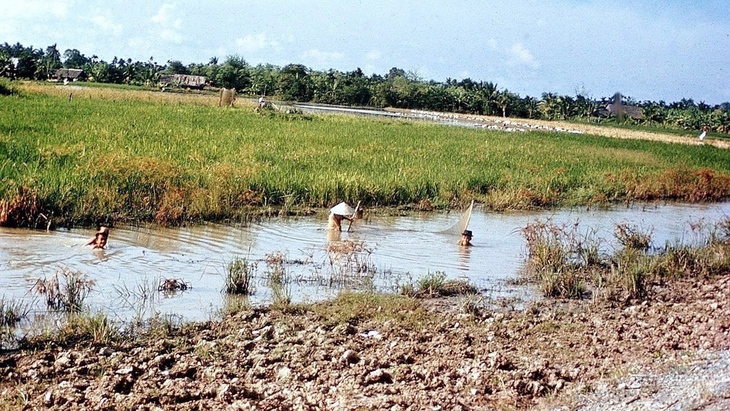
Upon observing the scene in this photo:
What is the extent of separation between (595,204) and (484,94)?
54.3 meters

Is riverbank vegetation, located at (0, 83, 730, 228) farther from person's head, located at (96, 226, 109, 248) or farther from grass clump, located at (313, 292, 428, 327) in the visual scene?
grass clump, located at (313, 292, 428, 327)

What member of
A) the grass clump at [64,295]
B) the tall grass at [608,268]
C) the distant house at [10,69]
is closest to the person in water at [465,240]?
the tall grass at [608,268]

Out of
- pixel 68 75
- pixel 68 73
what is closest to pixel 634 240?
pixel 68 75

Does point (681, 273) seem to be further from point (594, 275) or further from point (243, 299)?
point (243, 299)

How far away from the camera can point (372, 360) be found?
4887mm

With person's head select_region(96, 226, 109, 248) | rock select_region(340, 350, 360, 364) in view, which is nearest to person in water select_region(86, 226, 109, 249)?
person's head select_region(96, 226, 109, 248)

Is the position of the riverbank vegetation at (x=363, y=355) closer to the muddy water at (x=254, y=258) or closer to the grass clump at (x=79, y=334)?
the grass clump at (x=79, y=334)

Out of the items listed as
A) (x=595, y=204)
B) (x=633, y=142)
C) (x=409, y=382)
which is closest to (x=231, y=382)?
(x=409, y=382)

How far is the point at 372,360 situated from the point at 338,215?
5.61m

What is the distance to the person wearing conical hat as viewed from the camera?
10086 mm

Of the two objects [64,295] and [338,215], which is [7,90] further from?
[64,295]

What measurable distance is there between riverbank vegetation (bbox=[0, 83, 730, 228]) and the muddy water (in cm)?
82

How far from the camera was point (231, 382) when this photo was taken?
4461 millimetres

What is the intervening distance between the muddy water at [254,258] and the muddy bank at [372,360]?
97 centimetres
